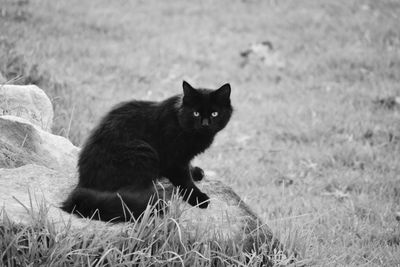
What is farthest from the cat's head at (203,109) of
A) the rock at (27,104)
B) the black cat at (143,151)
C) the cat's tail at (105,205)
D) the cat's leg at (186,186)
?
the rock at (27,104)

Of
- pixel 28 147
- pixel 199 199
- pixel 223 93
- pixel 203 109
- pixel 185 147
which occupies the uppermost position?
pixel 223 93

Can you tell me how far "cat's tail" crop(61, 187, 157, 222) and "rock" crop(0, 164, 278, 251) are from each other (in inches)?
2.1

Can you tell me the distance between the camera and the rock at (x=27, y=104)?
3.42 m

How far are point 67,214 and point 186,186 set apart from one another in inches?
33.8

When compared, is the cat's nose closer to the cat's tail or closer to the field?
the cat's tail

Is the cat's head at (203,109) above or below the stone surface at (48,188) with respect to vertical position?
above

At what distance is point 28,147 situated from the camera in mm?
A: 3105

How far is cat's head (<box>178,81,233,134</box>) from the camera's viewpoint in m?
3.08

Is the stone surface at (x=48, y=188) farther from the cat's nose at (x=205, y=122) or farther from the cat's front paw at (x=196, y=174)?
the cat's nose at (x=205, y=122)

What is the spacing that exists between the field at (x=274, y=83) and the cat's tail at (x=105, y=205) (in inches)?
40.5

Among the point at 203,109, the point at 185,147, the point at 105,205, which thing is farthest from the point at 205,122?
the point at 105,205

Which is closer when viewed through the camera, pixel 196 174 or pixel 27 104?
pixel 196 174

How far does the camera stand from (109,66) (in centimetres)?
675

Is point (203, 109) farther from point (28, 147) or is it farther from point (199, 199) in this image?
point (28, 147)
